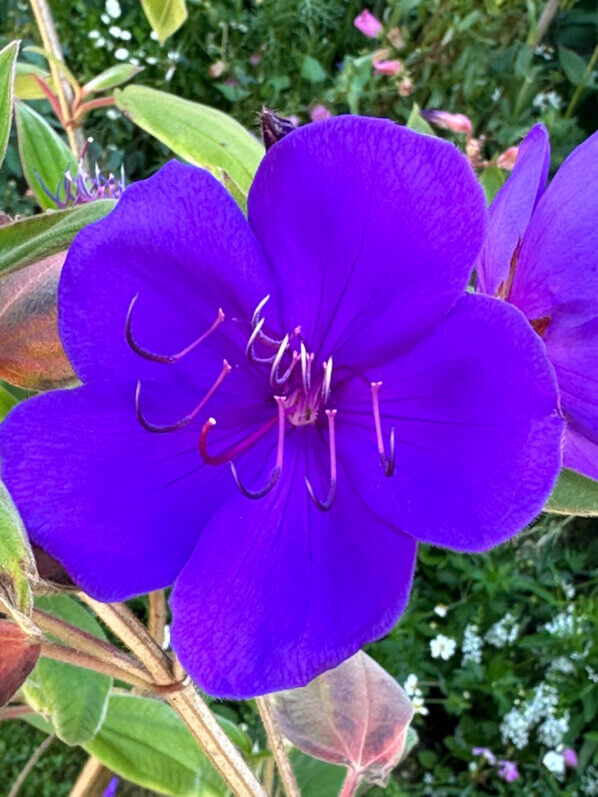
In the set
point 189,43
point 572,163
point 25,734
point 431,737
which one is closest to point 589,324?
point 572,163

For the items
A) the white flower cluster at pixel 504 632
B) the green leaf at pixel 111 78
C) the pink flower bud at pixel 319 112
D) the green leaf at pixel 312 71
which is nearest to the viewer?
the green leaf at pixel 111 78

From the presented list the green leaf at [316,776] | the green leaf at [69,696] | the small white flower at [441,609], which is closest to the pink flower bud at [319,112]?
the small white flower at [441,609]

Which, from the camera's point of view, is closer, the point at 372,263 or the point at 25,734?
the point at 372,263

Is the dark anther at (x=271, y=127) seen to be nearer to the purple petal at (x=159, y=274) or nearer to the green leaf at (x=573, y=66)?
the purple petal at (x=159, y=274)

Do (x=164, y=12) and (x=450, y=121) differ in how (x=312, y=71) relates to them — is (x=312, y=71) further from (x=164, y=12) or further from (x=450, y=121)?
(x=164, y=12)

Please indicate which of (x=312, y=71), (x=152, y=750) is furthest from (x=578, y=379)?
(x=312, y=71)

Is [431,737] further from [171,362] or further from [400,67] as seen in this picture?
[171,362]
